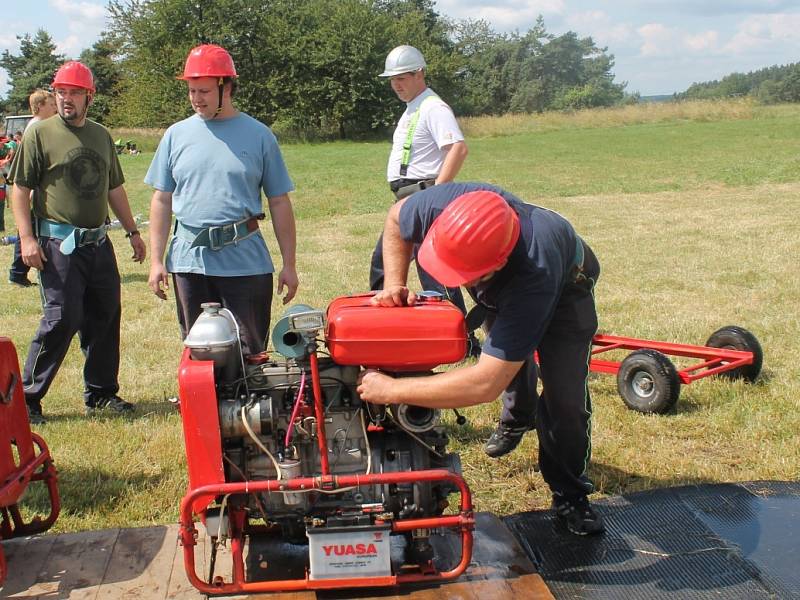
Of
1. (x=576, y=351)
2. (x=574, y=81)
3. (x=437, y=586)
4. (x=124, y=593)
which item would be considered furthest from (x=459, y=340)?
(x=574, y=81)

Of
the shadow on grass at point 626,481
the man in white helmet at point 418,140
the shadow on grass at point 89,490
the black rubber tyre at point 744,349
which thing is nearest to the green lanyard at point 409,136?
the man in white helmet at point 418,140

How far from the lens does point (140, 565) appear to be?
3332 mm

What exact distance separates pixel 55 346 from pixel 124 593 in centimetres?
210

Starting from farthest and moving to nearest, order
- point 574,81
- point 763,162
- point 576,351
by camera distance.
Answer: point 574,81 → point 763,162 → point 576,351

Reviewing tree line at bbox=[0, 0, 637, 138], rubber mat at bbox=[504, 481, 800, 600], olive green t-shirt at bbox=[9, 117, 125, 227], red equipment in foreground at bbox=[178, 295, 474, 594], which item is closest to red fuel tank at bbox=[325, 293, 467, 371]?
red equipment in foreground at bbox=[178, 295, 474, 594]

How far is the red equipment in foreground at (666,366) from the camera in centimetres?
485

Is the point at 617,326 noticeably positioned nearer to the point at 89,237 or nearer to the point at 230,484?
the point at 89,237

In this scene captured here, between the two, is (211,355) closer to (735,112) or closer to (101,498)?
(101,498)

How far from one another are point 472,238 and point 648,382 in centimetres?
267

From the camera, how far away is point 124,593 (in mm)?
3143

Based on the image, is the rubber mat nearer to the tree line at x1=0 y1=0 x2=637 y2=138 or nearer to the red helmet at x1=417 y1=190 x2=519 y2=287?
the red helmet at x1=417 y1=190 x2=519 y2=287

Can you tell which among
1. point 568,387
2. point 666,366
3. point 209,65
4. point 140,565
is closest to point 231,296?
point 209,65

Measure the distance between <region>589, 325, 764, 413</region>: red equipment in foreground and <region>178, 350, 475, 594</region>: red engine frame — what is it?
2.29 meters

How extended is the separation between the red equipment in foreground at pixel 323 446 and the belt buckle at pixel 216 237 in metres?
1.04
